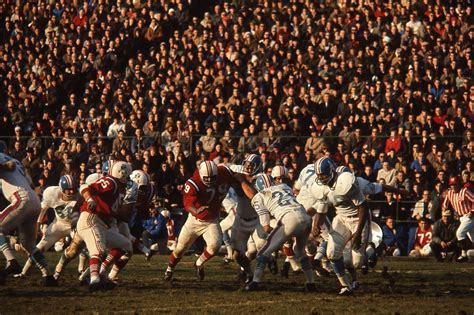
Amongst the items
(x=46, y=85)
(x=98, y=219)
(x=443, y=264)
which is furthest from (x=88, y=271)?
(x=46, y=85)

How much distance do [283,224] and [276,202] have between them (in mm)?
362

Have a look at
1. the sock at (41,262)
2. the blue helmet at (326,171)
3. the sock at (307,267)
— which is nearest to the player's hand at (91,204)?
the sock at (41,262)

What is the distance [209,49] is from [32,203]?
11.9 meters

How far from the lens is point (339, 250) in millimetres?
12898

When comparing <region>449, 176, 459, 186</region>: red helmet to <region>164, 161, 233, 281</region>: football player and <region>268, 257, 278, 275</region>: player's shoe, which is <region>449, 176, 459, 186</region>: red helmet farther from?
<region>164, 161, 233, 281</region>: football player

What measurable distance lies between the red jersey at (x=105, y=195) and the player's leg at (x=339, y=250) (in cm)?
279

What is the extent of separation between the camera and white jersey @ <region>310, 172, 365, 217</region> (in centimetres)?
1319

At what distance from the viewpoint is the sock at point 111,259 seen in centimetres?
1362

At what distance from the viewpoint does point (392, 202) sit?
21.1 metres

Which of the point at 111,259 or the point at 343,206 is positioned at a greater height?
the point at 343,206

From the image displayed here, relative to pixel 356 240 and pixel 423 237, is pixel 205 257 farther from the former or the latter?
pixel 423 237

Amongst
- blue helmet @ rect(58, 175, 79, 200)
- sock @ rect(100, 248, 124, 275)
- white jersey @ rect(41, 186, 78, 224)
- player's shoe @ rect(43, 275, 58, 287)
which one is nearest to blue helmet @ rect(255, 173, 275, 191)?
sock @ rect(100, 248, 124, 275)

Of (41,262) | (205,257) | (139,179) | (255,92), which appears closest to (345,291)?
(205,257)

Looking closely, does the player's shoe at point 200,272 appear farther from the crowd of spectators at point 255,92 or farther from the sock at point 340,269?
the crowd of spectators at point 255,92
